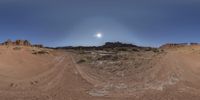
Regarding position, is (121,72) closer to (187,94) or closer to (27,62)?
(187,94)

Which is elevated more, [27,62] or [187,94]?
[27,62]

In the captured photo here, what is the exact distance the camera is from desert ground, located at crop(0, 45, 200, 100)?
16.0m

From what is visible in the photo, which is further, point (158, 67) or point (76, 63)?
point (76, 63)

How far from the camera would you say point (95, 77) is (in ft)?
64.6

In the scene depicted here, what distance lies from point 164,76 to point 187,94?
3.54 meters

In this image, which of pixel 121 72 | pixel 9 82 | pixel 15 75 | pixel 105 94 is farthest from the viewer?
pixel 121 72

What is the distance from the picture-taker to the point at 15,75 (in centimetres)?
1953

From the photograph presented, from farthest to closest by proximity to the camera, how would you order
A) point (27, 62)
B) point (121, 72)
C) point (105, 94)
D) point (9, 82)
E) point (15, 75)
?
point (27, 62)
point (121, 72)
point (15, 75)
point (9, 82)
point (105, 94)

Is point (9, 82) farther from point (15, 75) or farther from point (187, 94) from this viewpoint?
point (187, 94)

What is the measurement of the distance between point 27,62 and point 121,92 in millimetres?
9677

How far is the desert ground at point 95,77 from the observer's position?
16.0m

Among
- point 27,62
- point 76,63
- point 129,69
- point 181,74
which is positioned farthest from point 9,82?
point 181,74

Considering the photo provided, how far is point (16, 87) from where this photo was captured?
56.3 ft

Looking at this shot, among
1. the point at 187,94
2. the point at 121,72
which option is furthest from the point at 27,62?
the point at 187,94
